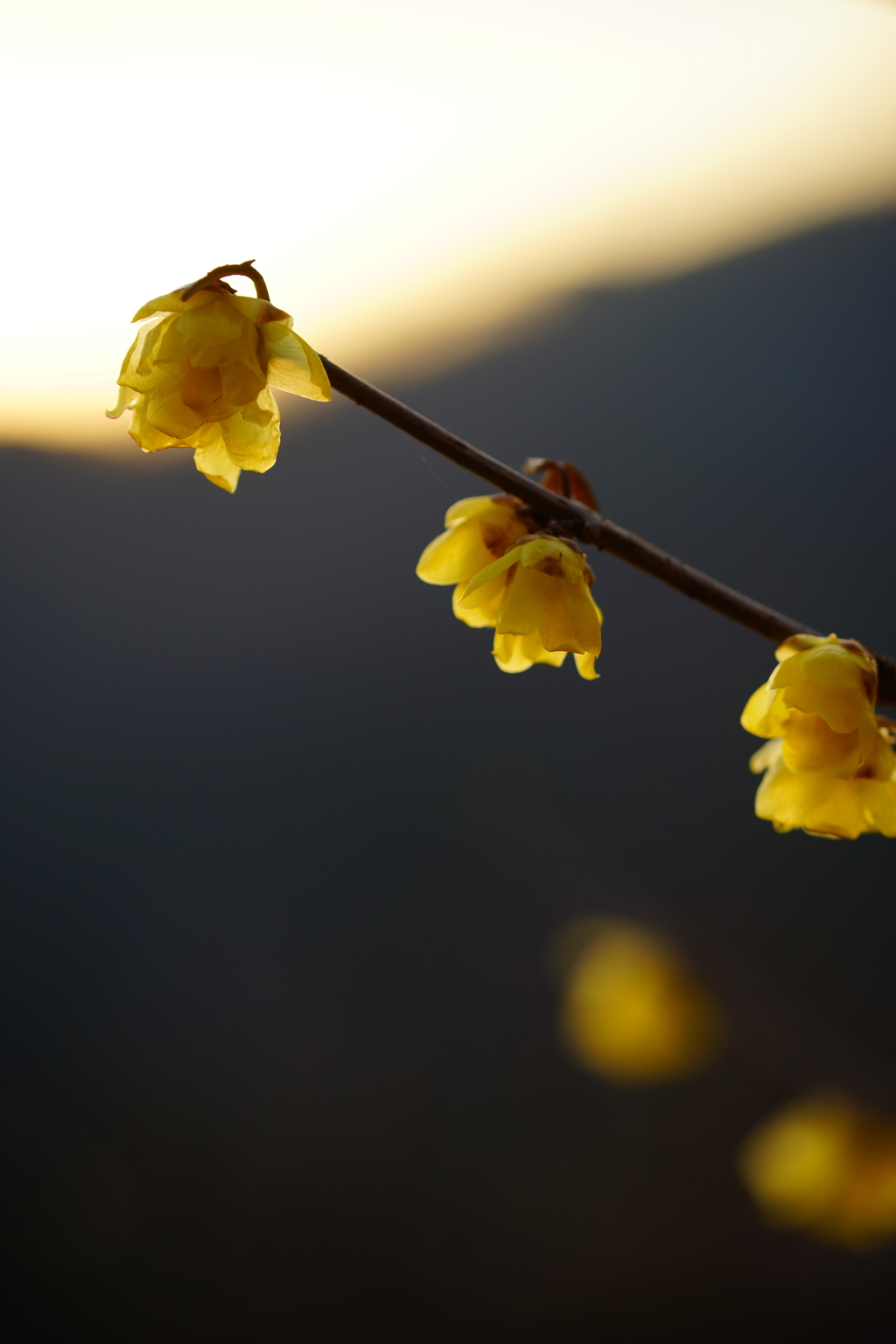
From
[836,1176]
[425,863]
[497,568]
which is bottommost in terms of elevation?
[836,1176]

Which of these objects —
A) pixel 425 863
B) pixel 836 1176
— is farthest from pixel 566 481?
pixel 425 863

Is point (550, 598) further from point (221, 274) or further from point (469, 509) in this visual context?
point (221, 274)

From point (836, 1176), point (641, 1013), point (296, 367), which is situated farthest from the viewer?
point (641, 1013)

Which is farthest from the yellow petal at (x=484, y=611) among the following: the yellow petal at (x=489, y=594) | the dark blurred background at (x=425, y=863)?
the dark blurred background at (x=425, y=863)

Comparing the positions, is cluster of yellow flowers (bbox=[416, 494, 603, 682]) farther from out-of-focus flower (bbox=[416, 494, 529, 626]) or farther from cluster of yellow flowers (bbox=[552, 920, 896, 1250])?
cluster of yellow flowers (bbox=[552, 920, 896, 1250])

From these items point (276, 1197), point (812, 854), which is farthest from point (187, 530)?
point (812, 854)

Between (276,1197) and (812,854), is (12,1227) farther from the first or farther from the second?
(812,854)
